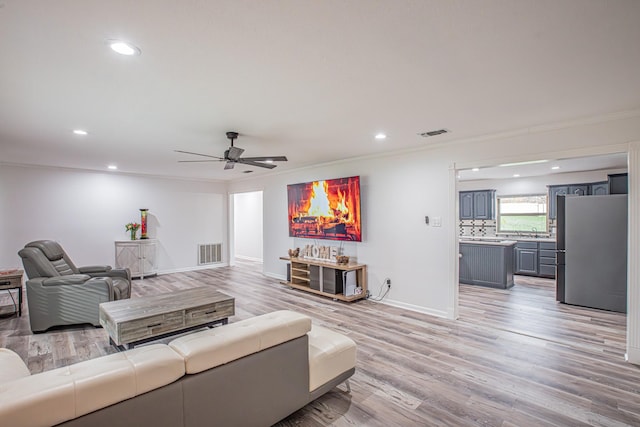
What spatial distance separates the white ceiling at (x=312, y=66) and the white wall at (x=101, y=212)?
3025mm

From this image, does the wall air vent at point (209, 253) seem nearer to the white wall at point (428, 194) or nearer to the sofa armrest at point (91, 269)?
the sofa armrest at point (91, 269)

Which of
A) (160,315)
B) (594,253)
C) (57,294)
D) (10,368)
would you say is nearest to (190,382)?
(10,368)

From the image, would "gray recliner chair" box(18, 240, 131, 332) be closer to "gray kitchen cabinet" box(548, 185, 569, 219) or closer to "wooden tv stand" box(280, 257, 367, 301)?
"wooden tv stand" box(280, 257, 367, 301)

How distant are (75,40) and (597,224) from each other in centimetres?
636

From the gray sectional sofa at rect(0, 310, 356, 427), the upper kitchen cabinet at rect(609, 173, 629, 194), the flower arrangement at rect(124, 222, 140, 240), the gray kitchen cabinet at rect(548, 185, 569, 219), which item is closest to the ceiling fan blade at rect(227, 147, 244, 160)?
the gray sectional sofa at rect(0, 310, 356, 427)

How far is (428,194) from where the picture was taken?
4430 mm

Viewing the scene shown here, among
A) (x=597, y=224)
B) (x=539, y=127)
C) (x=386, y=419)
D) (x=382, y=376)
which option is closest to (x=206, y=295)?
(x=382, y=376)

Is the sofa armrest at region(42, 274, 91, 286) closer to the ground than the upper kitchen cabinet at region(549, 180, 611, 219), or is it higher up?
closer to the ground

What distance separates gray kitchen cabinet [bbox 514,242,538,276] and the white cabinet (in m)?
8.47

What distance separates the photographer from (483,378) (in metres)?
2.65

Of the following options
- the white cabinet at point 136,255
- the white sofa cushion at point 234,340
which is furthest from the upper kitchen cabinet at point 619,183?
the white cabinet at point 136,255

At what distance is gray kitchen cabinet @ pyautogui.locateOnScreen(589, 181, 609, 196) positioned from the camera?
6457 mm

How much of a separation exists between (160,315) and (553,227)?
8.46m

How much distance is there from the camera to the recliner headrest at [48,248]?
4086 mm
